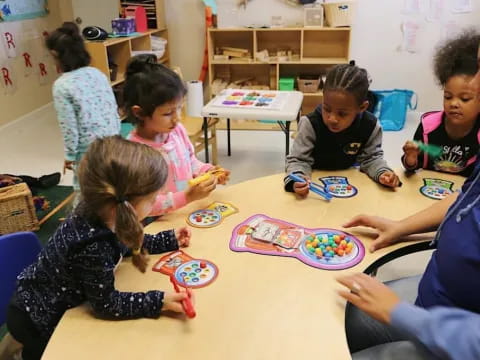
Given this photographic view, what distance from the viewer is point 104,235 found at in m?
0.94

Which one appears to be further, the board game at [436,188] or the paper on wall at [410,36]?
the paper on wall at [410,36]

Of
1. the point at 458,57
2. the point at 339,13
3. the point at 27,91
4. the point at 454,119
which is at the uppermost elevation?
the point at 339,13

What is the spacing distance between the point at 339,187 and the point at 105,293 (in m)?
0.91

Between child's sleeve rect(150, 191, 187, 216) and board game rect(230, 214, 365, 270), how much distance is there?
0.68 ft

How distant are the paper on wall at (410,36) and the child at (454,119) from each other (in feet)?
9.97

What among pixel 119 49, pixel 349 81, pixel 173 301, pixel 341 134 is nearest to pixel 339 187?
pixel 341 134

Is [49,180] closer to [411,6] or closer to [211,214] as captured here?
[211,214]

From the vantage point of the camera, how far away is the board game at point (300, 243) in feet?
3.74

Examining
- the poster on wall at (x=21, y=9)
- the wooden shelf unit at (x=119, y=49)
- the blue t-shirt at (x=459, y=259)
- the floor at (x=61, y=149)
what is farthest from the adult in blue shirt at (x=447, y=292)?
the poster on wall at (x=21, y=9)

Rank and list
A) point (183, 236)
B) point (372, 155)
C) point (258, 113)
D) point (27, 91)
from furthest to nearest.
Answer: point (27, 91) < point (258, 113) < point (372, 155) < point (183, 236)

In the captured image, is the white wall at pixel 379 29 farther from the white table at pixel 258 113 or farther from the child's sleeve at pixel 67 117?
the child's sleeve at pixel 67 117

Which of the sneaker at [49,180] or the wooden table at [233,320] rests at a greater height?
the wooden table at [233,320]

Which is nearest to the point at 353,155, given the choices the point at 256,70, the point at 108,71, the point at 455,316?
the point at 455,316

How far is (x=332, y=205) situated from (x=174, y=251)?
547mm
